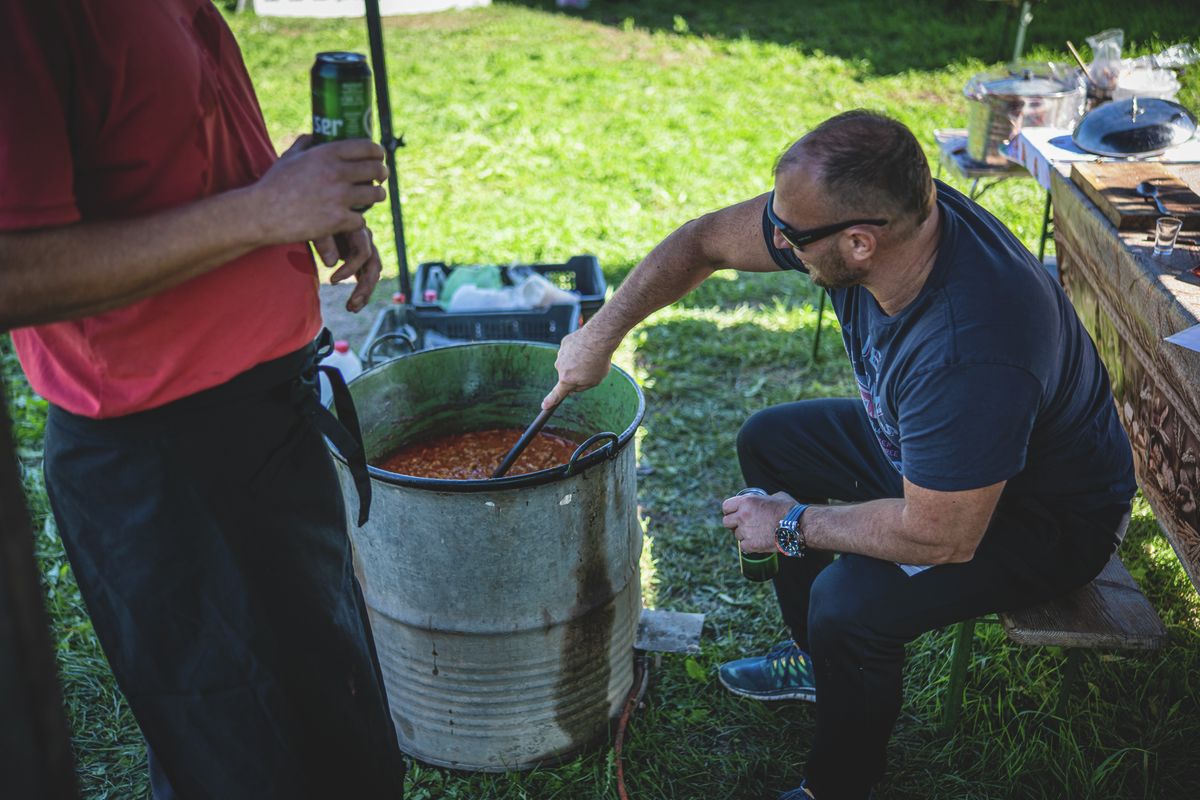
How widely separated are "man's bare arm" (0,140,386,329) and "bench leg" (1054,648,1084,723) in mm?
2222

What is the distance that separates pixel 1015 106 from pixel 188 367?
4.11 m

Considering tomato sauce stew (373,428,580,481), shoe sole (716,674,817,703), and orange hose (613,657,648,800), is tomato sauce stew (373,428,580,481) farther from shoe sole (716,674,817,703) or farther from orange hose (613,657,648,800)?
shoe sole (716,674,817,703)

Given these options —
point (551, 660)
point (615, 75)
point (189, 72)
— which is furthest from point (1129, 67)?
point (615, 75)

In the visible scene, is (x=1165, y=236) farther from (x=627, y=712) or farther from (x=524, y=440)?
(x=627, y=712)

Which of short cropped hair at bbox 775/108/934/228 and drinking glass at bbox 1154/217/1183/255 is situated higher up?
short cropped hair at bbox 775/108/934/228

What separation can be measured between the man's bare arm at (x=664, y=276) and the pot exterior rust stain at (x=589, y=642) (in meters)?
0.37

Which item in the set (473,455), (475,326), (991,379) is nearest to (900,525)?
(991,379)

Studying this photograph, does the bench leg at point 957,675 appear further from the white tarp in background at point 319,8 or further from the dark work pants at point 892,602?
the white tarp in background at point 319,8

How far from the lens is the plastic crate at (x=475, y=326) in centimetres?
449

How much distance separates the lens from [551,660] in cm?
262

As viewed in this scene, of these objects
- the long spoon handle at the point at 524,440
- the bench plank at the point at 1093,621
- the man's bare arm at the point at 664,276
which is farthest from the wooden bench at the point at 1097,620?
the long spoon handle at the point at 524,440

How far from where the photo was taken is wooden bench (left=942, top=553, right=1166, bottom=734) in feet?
7.51

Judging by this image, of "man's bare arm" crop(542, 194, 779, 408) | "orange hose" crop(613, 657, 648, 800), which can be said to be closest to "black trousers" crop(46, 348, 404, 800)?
"man's bare arm" crop(542, 194, 779, 408)

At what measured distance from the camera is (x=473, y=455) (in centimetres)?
302
